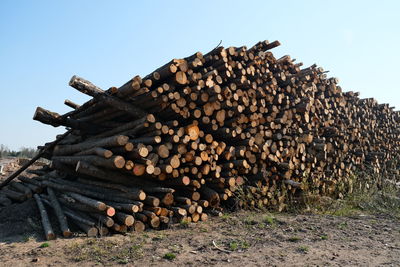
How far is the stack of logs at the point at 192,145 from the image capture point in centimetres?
573

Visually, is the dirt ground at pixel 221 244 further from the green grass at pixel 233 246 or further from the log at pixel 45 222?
the log at pixel 45 222

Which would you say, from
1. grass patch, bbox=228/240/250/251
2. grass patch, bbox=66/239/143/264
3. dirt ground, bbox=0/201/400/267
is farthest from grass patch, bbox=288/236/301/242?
grass patch, bbox=66/239/143/264

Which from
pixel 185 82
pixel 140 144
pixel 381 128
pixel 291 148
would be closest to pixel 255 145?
pixel 291 148

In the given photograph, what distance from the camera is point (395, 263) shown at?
13.6 feet

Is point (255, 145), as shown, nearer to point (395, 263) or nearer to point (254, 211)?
point (254, 211)

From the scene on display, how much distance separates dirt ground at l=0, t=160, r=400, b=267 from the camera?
13.5 feet

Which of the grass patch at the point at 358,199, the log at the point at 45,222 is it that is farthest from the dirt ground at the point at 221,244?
the grass patch at the point at 358,199

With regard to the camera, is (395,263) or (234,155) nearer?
(395,263)

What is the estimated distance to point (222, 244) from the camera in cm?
477

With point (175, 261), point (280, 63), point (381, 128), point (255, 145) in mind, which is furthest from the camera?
point (381, 128)

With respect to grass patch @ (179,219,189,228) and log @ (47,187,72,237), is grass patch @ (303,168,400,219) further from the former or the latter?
log @ (47,187,72,237)

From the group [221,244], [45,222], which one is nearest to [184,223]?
[221,244]

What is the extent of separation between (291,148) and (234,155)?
5.49 feet

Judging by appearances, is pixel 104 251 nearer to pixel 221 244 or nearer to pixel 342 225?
pixel 221 244
